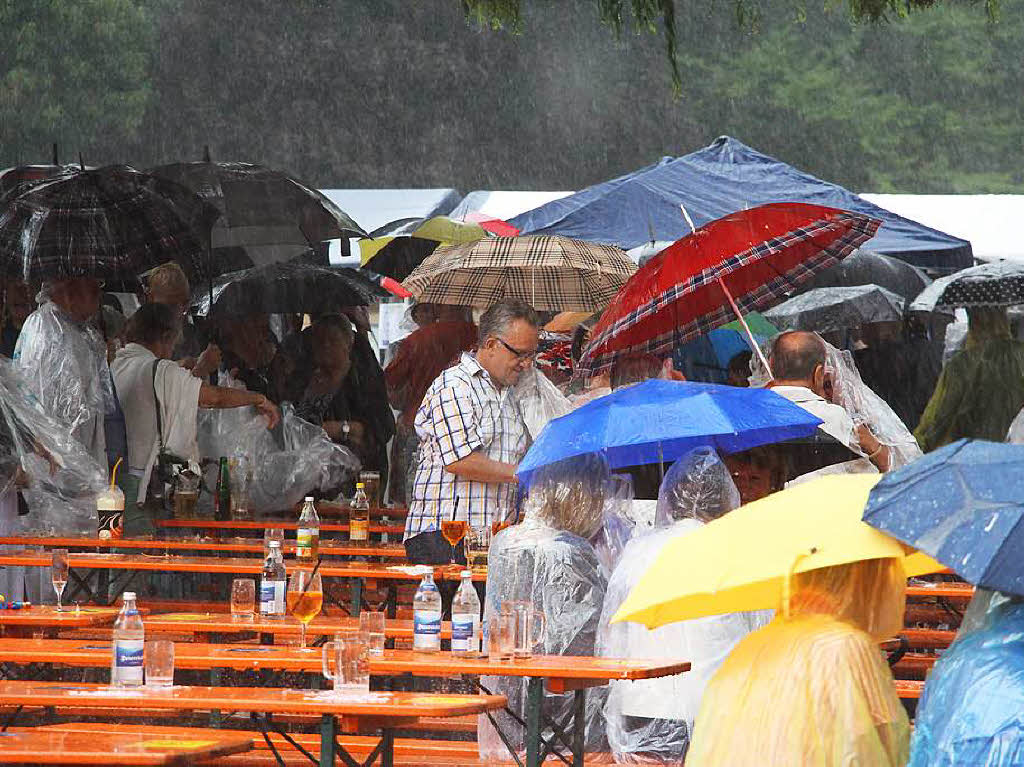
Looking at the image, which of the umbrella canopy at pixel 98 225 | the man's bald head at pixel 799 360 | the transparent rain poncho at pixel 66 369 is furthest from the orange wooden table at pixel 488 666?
the umbrella canopy at pixel 98 225

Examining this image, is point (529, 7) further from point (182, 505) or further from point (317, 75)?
point (182, 505)

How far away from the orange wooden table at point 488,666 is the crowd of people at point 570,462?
24 centimetres

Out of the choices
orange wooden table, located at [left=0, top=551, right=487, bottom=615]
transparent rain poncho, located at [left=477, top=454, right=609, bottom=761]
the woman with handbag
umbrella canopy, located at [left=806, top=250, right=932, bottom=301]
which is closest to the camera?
transparent rain poncho, located at [left=477, top=454, right=609, bottom=761]

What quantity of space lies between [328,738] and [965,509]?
Result: 6.90ft

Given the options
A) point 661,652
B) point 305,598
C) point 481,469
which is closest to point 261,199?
point 481,469

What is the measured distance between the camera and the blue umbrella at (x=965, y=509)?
8.90 ft

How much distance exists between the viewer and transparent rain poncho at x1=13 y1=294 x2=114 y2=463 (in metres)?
9.37

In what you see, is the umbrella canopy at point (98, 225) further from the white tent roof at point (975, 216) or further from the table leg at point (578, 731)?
the white tent roof at point (975, 216)

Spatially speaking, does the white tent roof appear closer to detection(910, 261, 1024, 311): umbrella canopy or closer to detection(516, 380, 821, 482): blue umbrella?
detection(910, 261, 1024, 311): umbrella canopy

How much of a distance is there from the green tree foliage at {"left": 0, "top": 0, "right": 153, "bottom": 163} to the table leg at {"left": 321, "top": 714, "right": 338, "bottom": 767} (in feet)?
94.9

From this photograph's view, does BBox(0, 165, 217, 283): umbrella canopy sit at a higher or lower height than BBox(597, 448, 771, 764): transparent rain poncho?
higher

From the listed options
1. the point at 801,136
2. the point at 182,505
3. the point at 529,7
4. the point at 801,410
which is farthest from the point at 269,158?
the point at 801,410

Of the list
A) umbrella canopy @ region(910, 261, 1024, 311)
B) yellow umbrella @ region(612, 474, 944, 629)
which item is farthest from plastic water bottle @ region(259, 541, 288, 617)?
umbrella canopy @ region(910, 261, 1024, 311)

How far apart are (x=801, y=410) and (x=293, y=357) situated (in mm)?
6149
